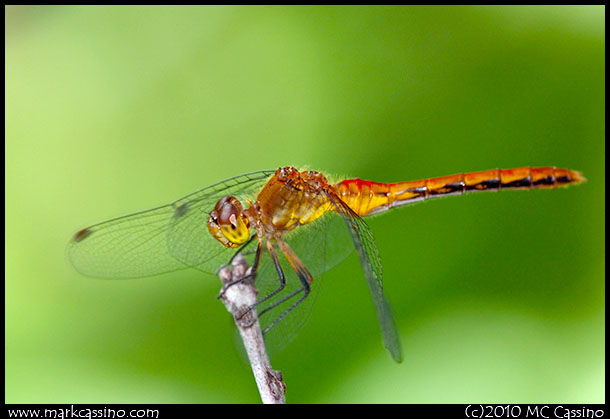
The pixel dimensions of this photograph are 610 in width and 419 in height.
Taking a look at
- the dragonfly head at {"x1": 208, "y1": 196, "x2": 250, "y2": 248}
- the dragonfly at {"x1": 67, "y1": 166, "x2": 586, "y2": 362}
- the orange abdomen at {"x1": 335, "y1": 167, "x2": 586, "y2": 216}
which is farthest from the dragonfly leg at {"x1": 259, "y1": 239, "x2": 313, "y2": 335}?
the orange abdomen at {"x1": 335, "y1": 167, "x2": 586, "y2": 216}

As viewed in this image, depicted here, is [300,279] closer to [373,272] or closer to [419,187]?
[373,272]

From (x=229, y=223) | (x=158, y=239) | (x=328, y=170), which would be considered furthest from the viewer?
(x=328, y=170)

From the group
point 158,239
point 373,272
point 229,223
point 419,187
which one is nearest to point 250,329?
point 373,272

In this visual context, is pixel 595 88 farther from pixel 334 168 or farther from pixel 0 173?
pixel 0 173

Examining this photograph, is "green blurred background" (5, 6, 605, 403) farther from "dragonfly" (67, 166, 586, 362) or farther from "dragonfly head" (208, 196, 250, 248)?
"dragonfly head" (208, 196, 250, 248)

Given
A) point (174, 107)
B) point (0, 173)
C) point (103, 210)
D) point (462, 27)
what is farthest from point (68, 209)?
point (462, 27)

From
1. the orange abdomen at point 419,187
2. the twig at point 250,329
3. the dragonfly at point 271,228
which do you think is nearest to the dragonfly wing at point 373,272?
the dragonfly at point 271,228

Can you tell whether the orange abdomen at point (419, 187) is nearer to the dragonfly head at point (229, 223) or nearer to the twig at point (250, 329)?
the dragonfly head at point (229, 223)
